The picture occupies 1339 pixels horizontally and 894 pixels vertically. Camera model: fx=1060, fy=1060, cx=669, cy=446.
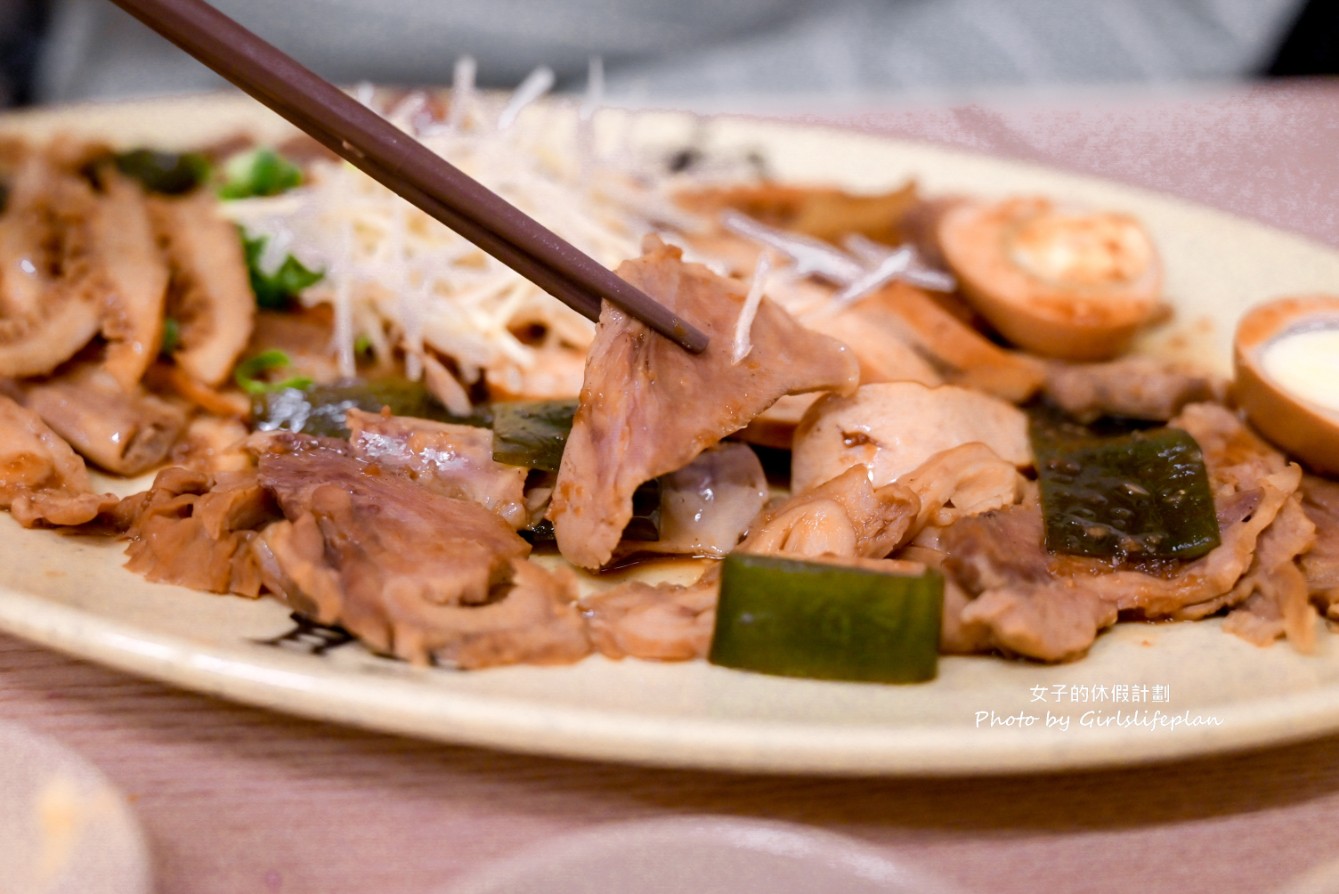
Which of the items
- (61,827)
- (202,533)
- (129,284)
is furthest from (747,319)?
(129,284)

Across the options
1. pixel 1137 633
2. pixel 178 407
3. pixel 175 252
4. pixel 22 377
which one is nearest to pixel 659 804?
pixel 1137 633

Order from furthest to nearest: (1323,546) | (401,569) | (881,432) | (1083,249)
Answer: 1. (1083,249)
2. (881,432)
3. (1323,546)
4. (401,569)

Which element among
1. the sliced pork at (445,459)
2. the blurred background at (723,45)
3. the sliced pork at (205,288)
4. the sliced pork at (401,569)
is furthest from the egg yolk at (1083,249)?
the blurred background at (723,45)

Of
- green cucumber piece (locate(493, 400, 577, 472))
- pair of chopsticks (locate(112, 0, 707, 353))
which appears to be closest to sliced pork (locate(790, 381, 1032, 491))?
pair of chopsticks (locate(112, 0, 707, 353))

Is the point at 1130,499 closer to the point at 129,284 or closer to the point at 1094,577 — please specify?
the point at 1094,577

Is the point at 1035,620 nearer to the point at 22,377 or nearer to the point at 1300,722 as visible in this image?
the point at 1300,722

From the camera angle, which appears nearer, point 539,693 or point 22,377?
point 539,693

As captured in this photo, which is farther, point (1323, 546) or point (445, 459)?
point (445, 459)
